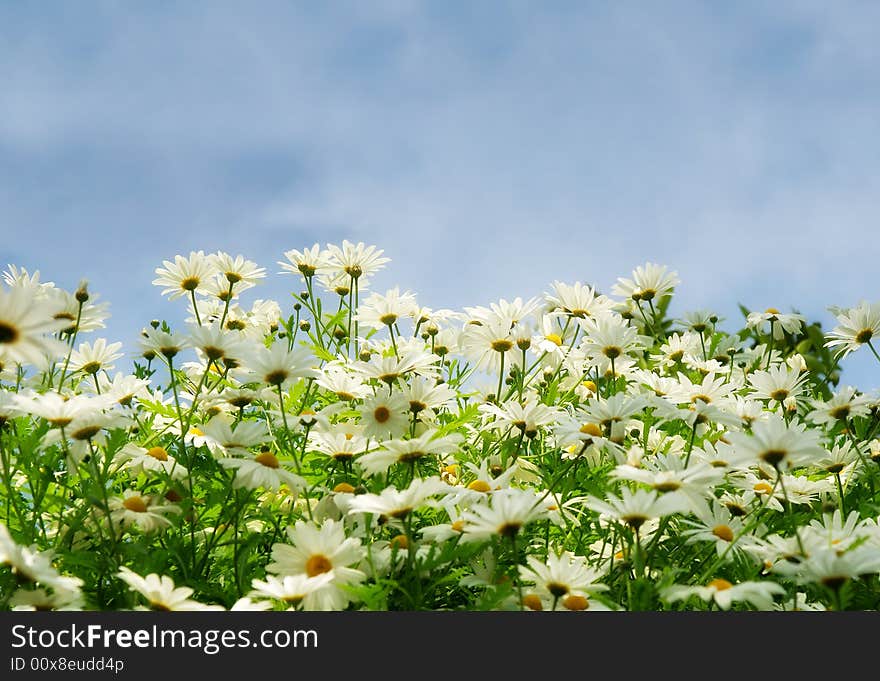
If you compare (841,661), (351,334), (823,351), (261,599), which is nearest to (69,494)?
(261,599)

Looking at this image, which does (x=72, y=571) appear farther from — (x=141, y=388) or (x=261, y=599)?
(x=141, y=388)

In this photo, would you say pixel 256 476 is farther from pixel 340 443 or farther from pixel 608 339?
pixel 608 339

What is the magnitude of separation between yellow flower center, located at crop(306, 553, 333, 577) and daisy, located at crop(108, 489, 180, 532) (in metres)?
0.50

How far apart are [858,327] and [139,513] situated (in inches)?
111

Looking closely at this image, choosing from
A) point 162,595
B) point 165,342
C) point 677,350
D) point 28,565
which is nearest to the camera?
point 28,565

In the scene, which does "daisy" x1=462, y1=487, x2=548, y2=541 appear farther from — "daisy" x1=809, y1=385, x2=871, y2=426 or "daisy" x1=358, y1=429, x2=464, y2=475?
"daisy" x1=809, y1=385, x2=871, y2=426

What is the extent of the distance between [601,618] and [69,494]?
203 cm

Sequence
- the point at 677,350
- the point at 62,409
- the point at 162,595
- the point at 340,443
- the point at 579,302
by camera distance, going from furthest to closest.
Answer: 1. the point at 677,350
2. the point at 579,302
3. the point at 340,443
4. the point at 62,409
5. the point at 162,595

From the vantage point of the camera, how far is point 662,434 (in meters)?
3.53

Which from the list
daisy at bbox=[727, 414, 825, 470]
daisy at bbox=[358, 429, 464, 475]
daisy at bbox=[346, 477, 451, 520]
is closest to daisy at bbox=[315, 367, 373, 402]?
daisy at bbox=[358, 429, 464, 475]

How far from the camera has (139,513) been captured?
2.39 metres

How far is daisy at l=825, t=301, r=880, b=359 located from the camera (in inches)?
140

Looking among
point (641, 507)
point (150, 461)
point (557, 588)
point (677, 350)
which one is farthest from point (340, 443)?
point (677, 350)

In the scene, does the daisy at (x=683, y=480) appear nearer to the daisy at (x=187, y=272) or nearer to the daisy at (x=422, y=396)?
the daisy at (x=422, y=396)
